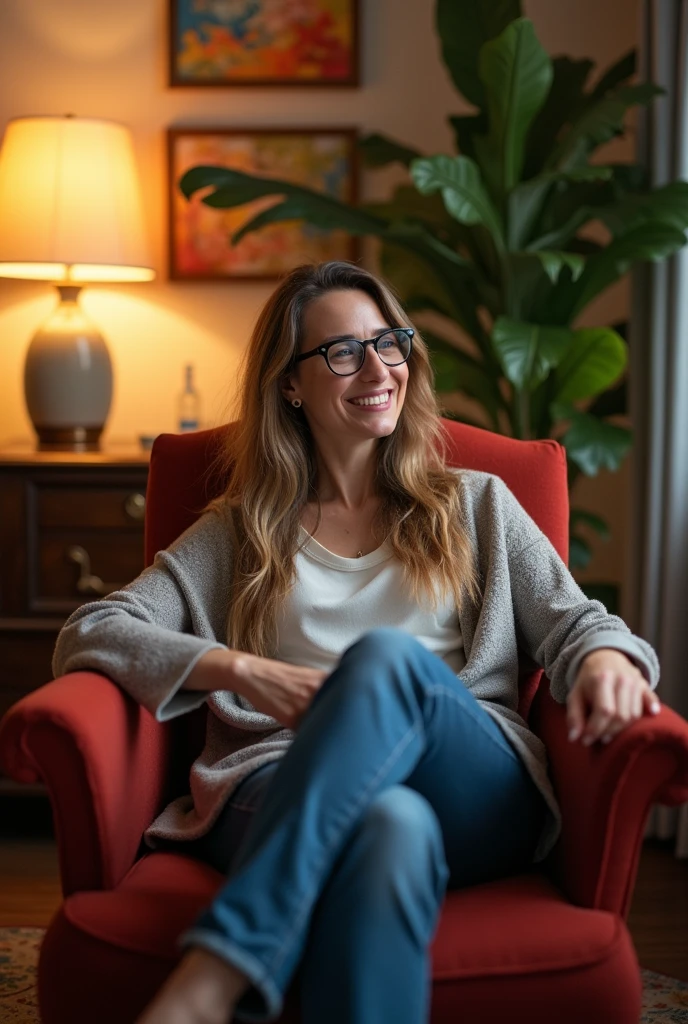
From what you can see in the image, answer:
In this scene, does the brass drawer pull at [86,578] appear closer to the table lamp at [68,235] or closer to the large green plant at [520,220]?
the table lamp at [68,235]

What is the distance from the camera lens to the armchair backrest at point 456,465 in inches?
78.5

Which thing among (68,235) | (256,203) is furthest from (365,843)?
(256,203)

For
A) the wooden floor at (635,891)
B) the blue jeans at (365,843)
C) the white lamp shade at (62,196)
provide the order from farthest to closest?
1. the white lamp shade at (62,196)
2. the wooden floor at (635,891)
3. the blue jeans at (365,843)

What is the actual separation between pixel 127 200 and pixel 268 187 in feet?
1.38

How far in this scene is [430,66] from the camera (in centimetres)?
313

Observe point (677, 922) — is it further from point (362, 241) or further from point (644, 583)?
point (362, 241)

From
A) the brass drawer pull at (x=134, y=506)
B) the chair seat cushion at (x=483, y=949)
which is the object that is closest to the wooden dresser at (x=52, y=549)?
the brass drawer pull at (x=134, y=506)

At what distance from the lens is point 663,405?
272 cm

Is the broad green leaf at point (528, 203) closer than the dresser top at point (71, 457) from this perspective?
Yes

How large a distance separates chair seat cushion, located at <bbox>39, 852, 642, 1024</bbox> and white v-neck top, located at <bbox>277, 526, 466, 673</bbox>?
0.42m

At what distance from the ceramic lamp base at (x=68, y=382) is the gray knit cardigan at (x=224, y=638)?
1093mm

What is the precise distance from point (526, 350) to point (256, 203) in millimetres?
1019

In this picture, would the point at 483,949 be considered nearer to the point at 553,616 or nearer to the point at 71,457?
the point at 553,616

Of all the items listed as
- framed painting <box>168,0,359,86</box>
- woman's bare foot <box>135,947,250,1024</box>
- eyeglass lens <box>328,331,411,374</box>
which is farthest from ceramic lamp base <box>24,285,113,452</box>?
woman's bare foot <box>135,947,250,1024</box>
